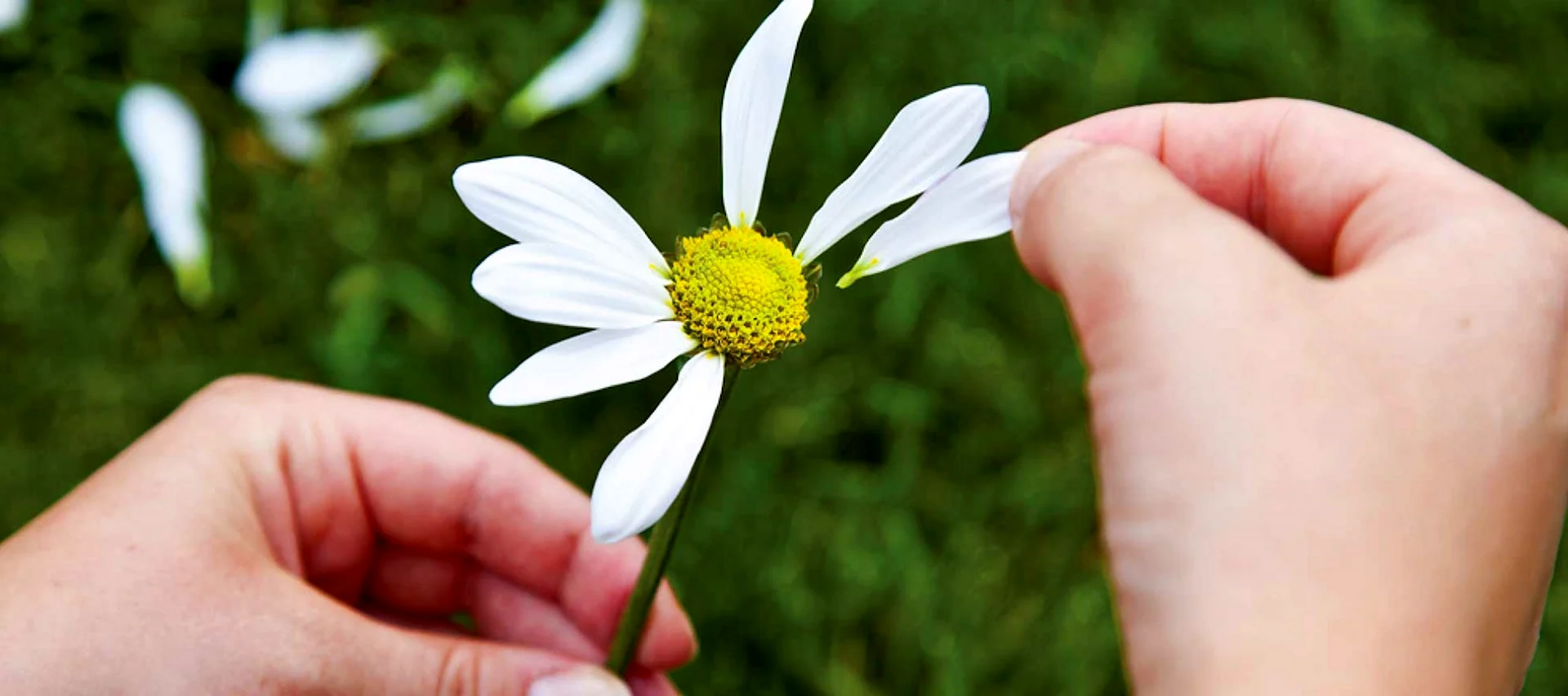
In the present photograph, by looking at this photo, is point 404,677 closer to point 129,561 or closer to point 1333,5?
point 129,561

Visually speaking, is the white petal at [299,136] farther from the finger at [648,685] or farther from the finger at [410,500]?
the finger at [648,685]

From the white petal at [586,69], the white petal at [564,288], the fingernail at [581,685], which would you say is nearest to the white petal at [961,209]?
the white petal at [564,288]

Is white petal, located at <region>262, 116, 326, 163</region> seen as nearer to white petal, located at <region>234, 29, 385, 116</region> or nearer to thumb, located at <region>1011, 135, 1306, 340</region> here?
white petal, located at <region>234, 29, 385, 116</region>

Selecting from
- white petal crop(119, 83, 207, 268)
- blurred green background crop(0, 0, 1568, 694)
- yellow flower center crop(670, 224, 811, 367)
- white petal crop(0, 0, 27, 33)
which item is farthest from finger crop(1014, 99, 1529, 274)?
white petal crop(0, 0, 27, 33)

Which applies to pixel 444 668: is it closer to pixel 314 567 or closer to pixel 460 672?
pixel 460 672

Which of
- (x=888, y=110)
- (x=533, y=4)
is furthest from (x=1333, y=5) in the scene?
(x=533, y=4)

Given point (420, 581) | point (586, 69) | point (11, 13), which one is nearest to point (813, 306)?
point (586, 69)
